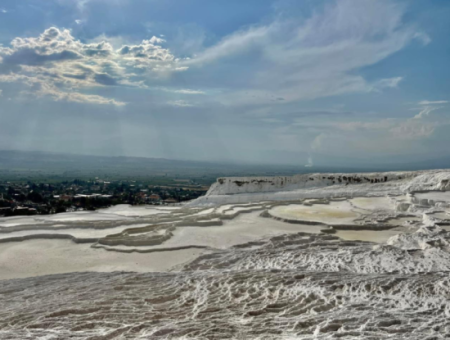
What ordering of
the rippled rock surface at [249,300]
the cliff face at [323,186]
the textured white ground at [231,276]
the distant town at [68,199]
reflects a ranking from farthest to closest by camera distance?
the distant town at [68,199] < the cliff face at [323,186] < the textured white ground at [231,276] < the rippled rock surface at [249,300]

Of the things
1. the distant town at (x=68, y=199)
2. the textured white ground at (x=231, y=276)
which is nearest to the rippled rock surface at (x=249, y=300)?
the textured white ground at (x=231, y=276)

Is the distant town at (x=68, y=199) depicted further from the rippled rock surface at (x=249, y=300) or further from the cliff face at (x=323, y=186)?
the rippled rock surface at (x=249, y=300)

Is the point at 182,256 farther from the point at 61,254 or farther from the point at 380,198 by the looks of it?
the point at 380,198

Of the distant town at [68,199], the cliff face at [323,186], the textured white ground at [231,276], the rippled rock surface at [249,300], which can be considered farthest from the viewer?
the distant town at [68,199]

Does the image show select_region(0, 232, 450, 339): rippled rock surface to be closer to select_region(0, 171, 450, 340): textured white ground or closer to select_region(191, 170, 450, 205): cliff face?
select_region(0, 171, 450, 340): textured white ground

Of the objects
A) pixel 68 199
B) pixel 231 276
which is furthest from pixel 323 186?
pixel 68 199

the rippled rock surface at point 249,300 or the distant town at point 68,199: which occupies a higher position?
Result: the rippled rock surface at point 249,300

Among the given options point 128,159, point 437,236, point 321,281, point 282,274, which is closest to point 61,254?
point 282,274
